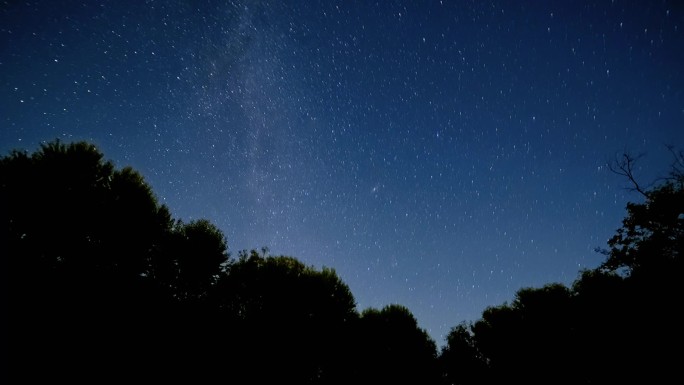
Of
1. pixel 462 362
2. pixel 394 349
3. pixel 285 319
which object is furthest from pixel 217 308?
pixel 462 362

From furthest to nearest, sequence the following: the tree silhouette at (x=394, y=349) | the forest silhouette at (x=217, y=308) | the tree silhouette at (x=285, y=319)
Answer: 1. the tree silhouette at (x=394, y=349)
2. the tree silhouette at (x=285, y=319)
3. the forest silhouette at (x=217, y=308)

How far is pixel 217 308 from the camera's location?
700 inches

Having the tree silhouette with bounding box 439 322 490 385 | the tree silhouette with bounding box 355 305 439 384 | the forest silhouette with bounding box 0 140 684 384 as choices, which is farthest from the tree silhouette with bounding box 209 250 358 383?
the tree silhouette with bounding box 439 322 490 385

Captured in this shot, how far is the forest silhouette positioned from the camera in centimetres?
1330

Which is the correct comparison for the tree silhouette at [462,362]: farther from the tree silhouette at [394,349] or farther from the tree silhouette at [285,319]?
Result: the tree silhouette at [285,319]

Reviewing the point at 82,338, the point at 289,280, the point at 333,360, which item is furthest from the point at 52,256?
the point at 333,360

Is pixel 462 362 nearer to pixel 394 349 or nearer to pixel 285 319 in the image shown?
pixel 394 349

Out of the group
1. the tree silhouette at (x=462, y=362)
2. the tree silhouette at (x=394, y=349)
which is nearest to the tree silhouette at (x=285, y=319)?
the tree silhouette at (x=394, y=349)

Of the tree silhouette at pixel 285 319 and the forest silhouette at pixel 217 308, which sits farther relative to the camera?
the tree silhouette at pixel 285 319

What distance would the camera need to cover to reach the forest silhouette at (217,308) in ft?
43.7

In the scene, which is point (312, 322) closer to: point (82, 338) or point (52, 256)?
point (82, 338)

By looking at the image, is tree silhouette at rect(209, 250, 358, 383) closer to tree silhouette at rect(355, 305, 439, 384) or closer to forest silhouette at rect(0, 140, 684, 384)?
forest silhouette at rect(0, 140, 684, 384)

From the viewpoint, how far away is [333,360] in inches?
776

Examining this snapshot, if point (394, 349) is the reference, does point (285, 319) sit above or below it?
below
